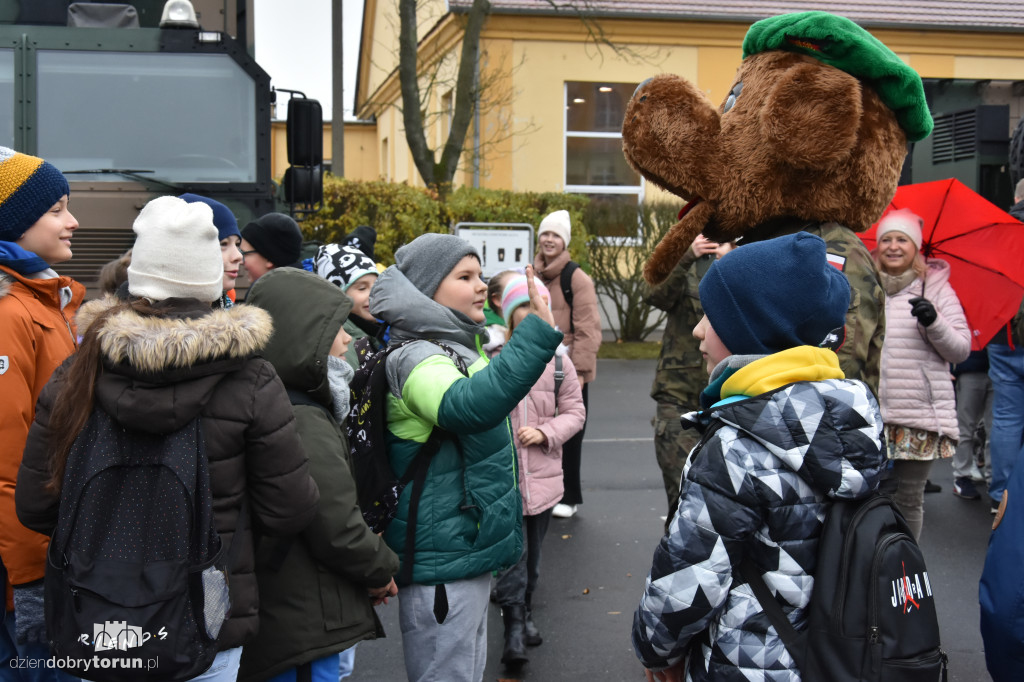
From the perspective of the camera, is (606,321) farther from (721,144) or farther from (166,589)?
(166,589)

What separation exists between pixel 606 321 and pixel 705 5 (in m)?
7.31

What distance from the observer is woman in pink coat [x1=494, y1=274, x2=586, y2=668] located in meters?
4.24

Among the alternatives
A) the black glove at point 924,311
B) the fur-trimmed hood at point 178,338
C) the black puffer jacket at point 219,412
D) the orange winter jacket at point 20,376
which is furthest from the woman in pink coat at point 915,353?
the orange winter jacket at point 20,376

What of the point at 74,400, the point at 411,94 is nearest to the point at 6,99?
the point at 74,400

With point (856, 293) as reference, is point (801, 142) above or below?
above

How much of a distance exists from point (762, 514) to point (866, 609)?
11.0 inches

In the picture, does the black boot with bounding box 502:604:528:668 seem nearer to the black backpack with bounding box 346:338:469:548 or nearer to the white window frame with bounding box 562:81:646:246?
the black backpack with bounding box 346:338:469:548

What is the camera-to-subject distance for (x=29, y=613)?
258 cm

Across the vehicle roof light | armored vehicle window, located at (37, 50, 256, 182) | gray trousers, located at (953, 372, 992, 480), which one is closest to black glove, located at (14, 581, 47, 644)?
armored vehicle window, located at (37, 50, 256, 182)

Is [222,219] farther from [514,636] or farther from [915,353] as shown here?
[915,353]

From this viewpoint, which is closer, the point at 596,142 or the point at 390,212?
the point at 390,212

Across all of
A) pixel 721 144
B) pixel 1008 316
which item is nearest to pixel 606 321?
pixel 1008 316

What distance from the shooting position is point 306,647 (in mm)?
2463

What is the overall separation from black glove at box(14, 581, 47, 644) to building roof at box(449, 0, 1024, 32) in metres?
15.5
